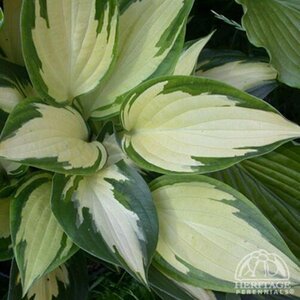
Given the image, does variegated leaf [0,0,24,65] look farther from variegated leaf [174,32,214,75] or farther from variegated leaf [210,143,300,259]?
variegated leaf [210,143,300,259]

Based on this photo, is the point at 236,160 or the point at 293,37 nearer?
the point at 236,160

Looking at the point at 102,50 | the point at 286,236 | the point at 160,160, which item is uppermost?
the point at 102,50

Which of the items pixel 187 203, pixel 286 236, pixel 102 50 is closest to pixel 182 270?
pixel 187 203

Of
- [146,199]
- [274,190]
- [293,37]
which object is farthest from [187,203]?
[293,37]

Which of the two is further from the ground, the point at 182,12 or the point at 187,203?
the point at 182,12

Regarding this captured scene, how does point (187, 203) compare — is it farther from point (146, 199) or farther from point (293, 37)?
point (293, 37)
